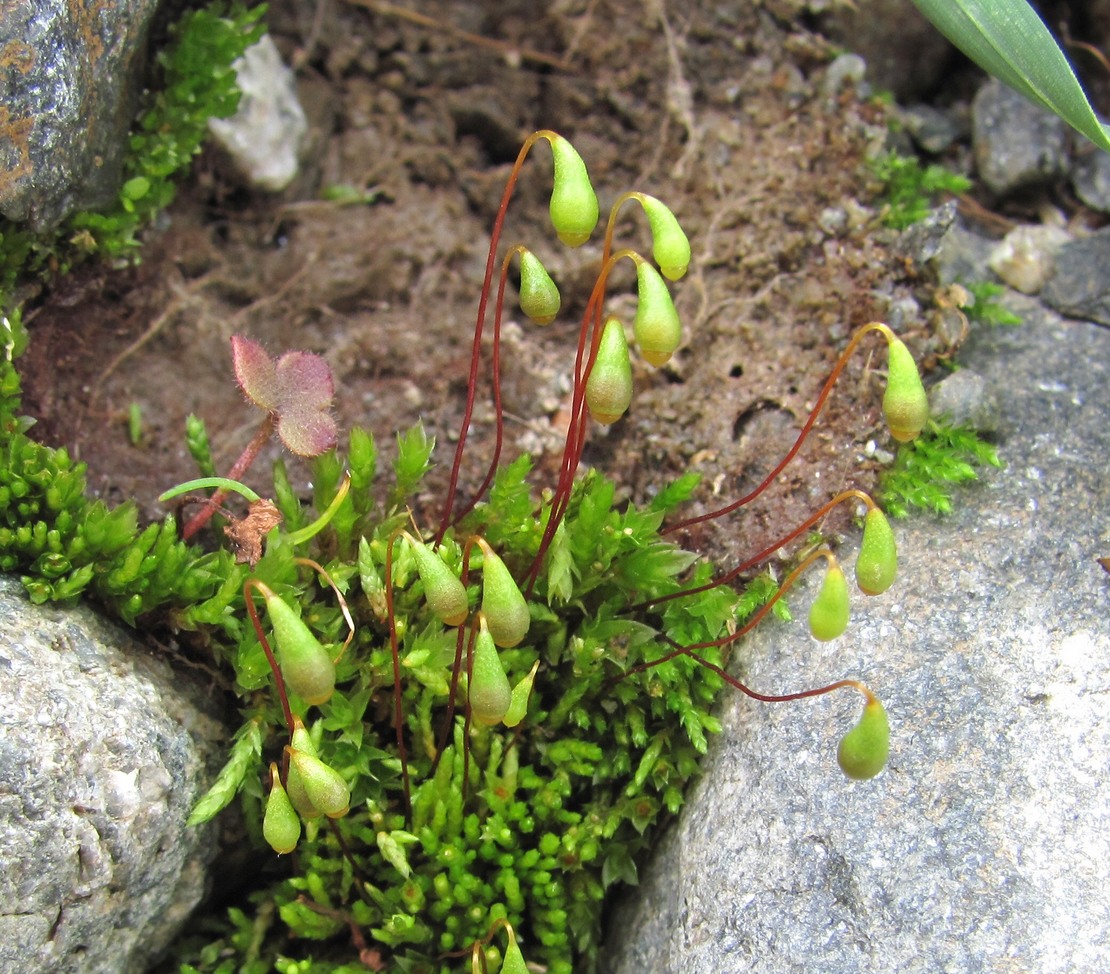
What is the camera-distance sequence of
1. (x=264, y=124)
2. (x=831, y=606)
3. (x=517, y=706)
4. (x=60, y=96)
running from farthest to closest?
1. (x=264, y=124)
2. (x=60, y=96)
3. (x=517, y=706)
4. (x=831, y=606)

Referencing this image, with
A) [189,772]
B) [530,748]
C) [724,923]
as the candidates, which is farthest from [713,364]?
[189,772]

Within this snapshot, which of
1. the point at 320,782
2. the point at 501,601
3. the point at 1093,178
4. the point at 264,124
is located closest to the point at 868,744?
the point at 501,601

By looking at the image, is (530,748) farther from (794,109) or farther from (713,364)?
(794,109)

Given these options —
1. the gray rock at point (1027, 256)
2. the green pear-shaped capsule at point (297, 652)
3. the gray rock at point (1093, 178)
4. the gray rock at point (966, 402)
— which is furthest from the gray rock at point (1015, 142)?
the green pear-shaped capsule at point (297, 652)

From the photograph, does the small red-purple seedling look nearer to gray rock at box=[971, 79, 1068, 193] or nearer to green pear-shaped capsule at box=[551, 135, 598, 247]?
green pear-shaped capsule at box=[551, 135, 598, 247]

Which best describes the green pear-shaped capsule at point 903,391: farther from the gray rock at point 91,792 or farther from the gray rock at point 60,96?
the gray rock at point 60,96

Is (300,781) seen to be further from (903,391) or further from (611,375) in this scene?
(903,391)
